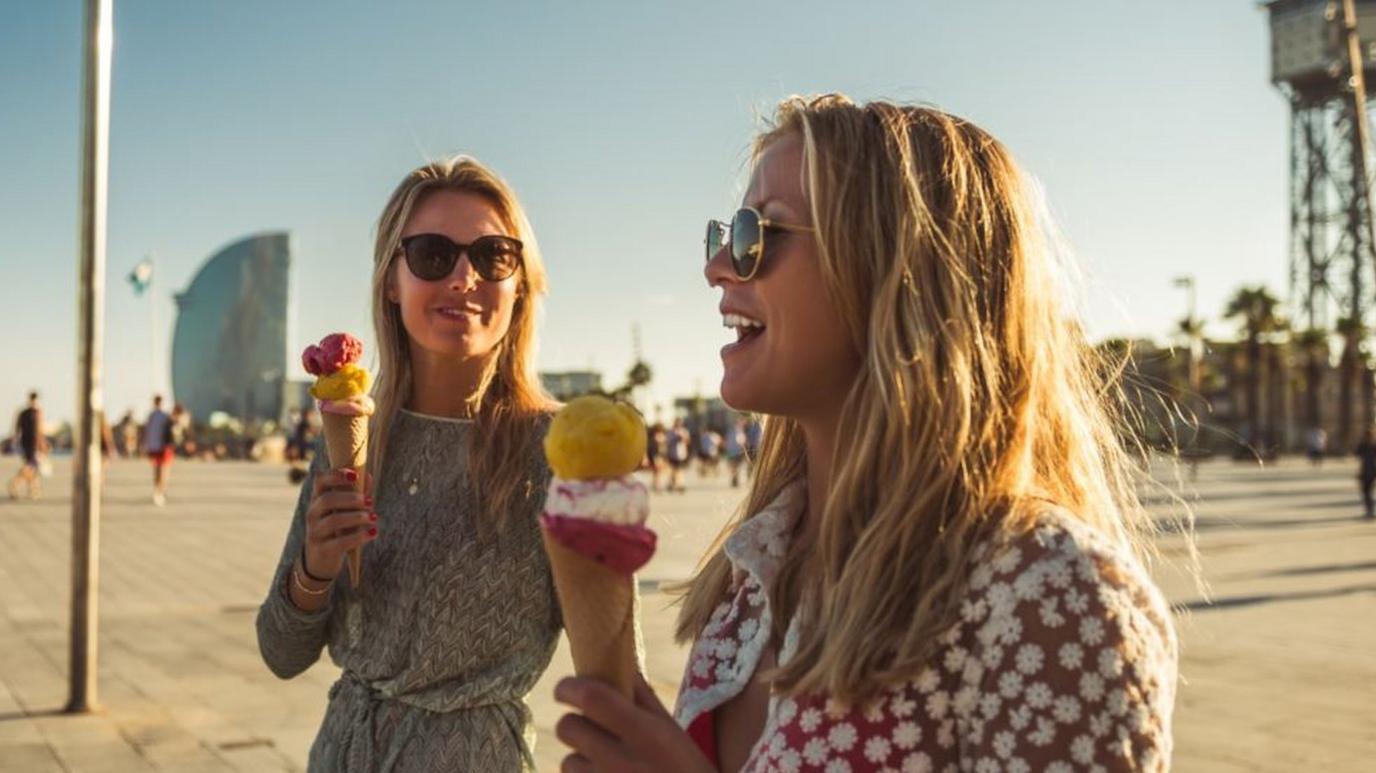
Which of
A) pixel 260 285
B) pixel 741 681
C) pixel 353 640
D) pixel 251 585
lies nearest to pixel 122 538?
pixel 251 585

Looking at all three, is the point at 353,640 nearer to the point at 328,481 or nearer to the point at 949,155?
the point at 328,481

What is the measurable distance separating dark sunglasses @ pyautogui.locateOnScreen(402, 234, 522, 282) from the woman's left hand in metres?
1.50

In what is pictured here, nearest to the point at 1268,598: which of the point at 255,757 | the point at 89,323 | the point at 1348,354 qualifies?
the point at 255,757

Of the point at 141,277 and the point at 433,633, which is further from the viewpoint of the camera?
the point at 141,277

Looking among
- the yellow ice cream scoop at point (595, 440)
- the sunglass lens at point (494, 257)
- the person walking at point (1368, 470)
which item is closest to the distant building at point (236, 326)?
the person walking at point (1368, 470)

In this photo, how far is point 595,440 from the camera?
135 cm

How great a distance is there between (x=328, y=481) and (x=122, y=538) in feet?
48.2

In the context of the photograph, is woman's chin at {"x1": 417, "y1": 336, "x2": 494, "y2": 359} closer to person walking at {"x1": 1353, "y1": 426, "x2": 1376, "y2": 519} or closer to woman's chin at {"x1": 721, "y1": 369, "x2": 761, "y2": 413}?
woman's chin at {"x1": 721, "y1": 369, "x2": 761, "y2": 413}

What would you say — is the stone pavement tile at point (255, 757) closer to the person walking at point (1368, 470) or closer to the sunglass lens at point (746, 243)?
the sunglass lens at point (746, 243)

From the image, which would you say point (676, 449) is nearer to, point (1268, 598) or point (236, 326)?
point (1268, 598)

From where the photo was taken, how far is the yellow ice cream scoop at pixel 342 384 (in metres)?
2.56

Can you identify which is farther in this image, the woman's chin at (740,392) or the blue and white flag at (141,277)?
the blue and white flag at (141,277)

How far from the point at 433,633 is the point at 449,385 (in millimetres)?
579

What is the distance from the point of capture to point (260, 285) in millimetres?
120125
